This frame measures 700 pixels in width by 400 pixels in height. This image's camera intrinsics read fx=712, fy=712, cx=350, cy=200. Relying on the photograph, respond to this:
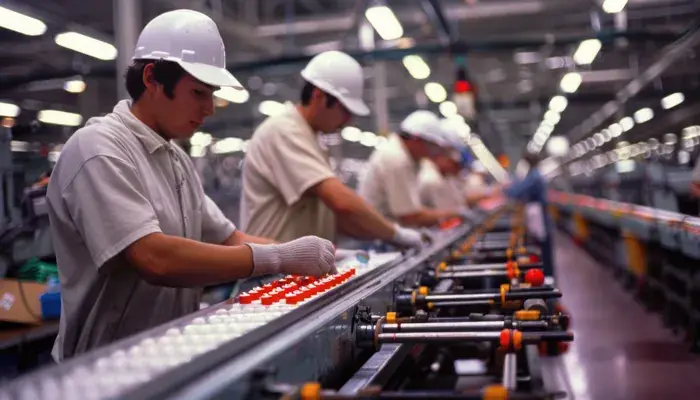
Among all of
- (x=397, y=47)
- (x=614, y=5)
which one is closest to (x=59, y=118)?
(x=397, y=47)

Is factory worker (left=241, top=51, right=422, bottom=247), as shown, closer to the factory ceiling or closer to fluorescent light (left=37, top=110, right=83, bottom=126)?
the factory ceiling

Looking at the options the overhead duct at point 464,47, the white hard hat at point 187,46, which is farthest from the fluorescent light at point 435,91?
the white hard hat at point 187,46

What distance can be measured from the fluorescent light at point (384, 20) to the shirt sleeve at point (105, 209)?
5.52 metres

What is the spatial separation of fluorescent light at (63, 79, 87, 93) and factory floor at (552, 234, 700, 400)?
3499 mm

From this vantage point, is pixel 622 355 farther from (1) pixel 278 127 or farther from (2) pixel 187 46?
(2) pixel 187 46

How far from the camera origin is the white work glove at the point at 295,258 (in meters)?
2.07

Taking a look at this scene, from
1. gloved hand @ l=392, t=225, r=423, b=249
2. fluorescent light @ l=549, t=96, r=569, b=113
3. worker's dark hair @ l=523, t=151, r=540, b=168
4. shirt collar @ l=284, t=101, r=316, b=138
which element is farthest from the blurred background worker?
fluorescent light @ l=549, t=96, r=569, b=113

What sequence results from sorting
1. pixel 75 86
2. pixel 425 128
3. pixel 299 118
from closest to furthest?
pixel 299 118, pixel 75 86, pixel 425 128

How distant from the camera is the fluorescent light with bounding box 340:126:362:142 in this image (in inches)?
646

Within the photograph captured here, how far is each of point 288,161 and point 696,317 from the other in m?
3.81

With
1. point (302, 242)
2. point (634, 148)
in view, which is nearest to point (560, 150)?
point (634, 148)

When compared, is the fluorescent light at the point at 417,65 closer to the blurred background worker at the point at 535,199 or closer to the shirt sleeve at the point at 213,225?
the blurred background worker at the point at 535,199

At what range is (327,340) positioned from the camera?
157 cm

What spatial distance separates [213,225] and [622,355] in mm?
3969
